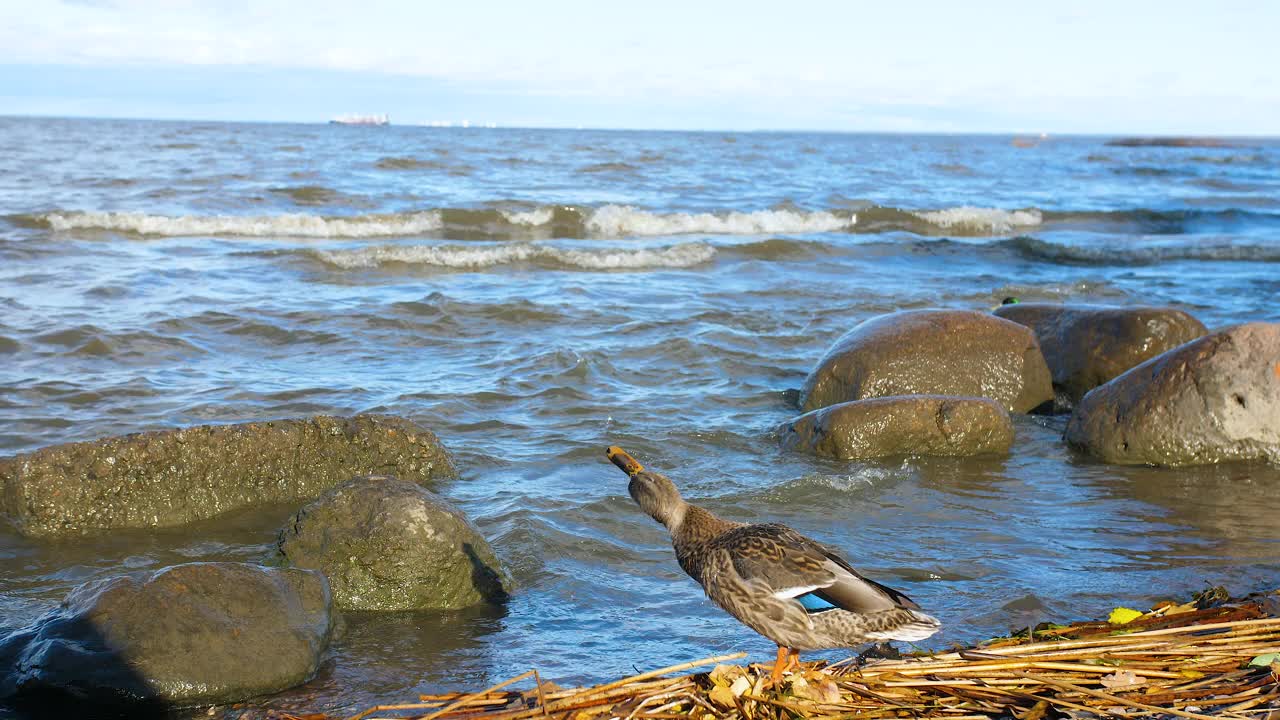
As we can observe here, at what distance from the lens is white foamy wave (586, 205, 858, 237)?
2308cm

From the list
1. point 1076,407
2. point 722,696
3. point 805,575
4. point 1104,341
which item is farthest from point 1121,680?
point 1104,341

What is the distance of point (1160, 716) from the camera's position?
3.48 metres

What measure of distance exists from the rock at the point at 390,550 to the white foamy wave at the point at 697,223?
55.2ft

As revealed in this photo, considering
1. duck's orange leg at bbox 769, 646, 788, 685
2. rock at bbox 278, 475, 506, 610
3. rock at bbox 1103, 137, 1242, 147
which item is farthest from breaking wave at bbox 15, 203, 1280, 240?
rock at bbox 1103, 137, 1242, 147

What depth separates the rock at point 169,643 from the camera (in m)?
4.57

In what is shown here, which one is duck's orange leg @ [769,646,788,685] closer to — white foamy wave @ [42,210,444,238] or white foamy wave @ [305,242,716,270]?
white foamy wave @ [305,242,716,270]

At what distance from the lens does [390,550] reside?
573 centimetres

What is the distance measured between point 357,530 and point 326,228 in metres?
16.3

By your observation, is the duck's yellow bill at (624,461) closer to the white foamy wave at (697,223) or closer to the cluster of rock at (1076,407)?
the cluster of rock at (1076,407)

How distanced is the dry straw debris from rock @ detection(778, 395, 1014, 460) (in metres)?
4.45

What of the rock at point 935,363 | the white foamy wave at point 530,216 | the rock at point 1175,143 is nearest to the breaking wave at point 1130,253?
the white foamy wave at point 530,216

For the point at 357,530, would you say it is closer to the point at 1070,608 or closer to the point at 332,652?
the point at 332,652

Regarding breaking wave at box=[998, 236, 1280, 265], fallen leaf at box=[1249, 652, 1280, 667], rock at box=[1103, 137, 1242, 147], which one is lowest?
fallen leaf at box=[1249, 652, 1280, 667]

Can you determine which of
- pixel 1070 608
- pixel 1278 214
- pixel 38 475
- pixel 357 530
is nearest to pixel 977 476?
pixel 1070 608
